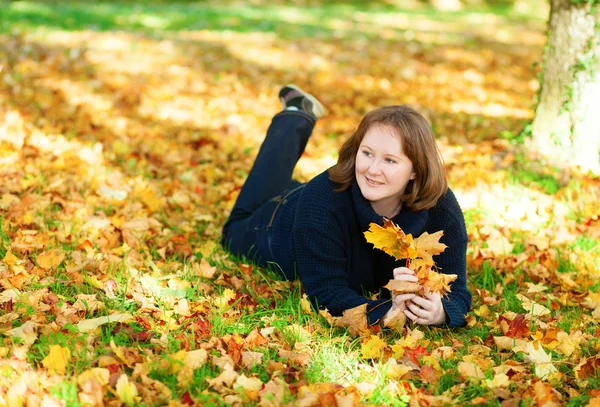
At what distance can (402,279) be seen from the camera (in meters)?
2.54

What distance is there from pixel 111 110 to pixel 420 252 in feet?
13.5

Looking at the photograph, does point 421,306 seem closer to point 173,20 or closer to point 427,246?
point 427,246

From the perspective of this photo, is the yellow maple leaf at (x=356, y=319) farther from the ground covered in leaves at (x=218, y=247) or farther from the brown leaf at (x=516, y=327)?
the brown leaf at (x=516, y=327)

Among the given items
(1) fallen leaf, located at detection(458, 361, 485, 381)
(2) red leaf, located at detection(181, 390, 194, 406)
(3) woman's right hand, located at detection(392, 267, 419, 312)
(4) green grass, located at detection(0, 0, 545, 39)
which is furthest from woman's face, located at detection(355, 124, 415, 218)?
(4) green grass, located at detection(0, 0, 545, 39)

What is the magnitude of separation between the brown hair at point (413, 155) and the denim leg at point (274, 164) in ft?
2.93

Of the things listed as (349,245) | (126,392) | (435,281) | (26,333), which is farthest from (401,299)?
(26,333)

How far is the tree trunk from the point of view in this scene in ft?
14.1

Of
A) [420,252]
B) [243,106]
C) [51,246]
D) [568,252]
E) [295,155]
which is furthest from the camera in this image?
[243,106]

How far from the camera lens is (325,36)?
9797 millimetres

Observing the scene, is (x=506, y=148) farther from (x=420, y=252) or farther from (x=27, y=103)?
(x=27, y=103)

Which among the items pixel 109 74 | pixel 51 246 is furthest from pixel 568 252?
pixel 109 74

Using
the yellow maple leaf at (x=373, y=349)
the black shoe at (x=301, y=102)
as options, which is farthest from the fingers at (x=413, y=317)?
the black shoe at (x=301, y=102)

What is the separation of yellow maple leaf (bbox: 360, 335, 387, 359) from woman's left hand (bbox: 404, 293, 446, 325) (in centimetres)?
22

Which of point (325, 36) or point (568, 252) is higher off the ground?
point (325, 36)
